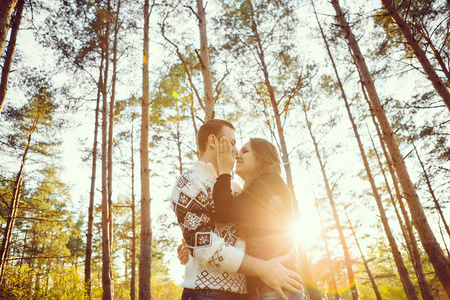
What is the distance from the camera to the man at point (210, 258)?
1311mm

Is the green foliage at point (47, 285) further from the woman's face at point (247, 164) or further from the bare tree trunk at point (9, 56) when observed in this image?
the woman's face at point (247, 164)

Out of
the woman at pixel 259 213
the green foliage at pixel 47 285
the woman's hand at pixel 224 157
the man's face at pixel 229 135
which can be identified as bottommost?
the green foliage at pixel 47 285

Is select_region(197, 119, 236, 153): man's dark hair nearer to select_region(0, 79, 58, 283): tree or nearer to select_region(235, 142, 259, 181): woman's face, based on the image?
select_region(235, 142, 259, 181): woman's face

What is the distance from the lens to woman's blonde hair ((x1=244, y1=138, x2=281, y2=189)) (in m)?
2.00

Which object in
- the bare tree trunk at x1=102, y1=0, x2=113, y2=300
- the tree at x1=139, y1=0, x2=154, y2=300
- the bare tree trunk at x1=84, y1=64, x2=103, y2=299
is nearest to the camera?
the tree at x1=139, y1=0, x2=154, y2=300

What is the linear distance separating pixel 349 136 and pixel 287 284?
15.0 meters

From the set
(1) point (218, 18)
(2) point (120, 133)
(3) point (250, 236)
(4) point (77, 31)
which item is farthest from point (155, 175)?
(3) point (250, 236)

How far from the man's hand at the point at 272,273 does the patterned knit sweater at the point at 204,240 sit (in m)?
0.07

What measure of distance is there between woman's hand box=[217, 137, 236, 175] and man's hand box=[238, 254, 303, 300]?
54cm

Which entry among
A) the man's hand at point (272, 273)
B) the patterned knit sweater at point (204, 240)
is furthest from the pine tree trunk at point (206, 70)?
the man's hand at point (272, 273)

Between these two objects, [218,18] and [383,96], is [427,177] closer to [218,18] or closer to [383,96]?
[383,96]

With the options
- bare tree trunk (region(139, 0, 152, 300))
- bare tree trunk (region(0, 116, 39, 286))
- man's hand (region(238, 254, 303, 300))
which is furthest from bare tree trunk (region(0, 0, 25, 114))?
bare tree trunk (region(0, 116, 39, 286))

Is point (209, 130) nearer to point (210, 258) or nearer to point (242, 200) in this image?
point (242, 200)

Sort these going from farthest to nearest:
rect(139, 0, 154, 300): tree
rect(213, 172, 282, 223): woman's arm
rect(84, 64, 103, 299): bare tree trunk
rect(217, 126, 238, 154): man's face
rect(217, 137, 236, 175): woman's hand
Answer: rect(84, 64, 103, 299): bare tree trunk
rect(139, 0, 154, 300): tree
rect(217, 126, 238, 154): man's face
rect(217, 137, 236, 175): woman's hand
rect(213, 172, 282, 223): woman's arm
